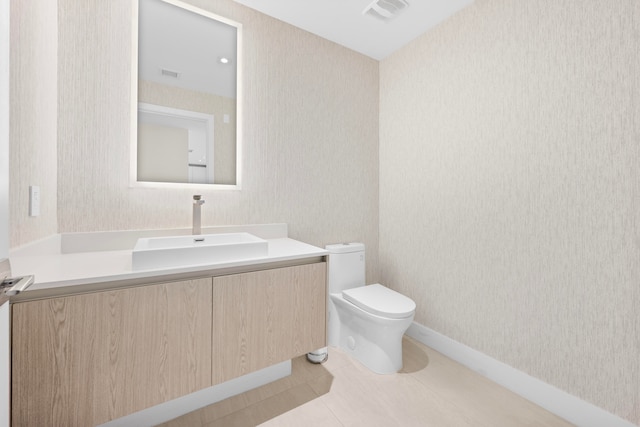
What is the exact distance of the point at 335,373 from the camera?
65.7 inches

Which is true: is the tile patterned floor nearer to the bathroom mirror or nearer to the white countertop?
the white countertop

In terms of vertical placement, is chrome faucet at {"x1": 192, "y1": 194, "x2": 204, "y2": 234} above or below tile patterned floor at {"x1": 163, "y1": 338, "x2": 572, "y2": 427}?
above

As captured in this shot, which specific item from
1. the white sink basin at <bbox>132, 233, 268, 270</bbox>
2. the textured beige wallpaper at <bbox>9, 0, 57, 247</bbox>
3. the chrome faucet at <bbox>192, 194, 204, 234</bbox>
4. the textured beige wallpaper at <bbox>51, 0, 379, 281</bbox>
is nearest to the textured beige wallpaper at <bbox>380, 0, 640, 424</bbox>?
the textured beige wallpaper at <bbox>51, 0, 379, 281</bbox>

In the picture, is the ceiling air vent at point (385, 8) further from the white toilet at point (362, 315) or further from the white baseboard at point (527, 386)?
the white baseboard at point (527, 386)

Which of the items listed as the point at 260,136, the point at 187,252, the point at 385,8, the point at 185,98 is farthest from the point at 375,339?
the point at 385,8

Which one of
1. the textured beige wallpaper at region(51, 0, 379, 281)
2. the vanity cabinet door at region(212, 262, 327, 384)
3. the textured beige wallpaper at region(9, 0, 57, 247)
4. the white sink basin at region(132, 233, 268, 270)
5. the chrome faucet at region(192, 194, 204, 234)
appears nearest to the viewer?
the textured beige wallpaper at region(9, 0, 57, 247)

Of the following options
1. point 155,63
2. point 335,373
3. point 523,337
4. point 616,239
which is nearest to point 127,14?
point 155,63

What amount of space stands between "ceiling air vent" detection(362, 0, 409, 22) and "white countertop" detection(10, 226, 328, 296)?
1590mm

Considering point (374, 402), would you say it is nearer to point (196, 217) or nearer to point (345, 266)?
point (345, 266)

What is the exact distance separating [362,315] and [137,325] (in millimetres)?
1184

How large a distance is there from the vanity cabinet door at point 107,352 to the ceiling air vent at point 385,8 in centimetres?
190

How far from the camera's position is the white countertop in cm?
94

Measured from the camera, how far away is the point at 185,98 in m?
1.66

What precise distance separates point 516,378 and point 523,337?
0.24m
